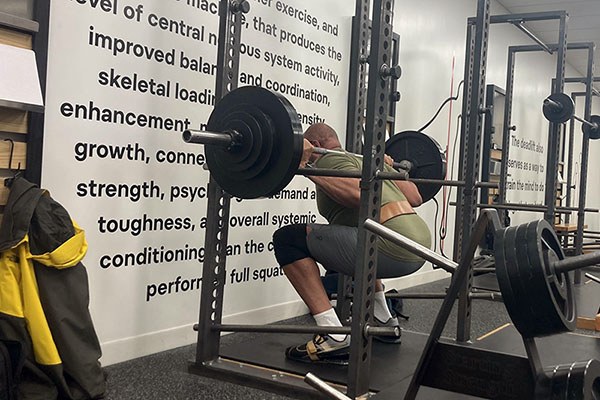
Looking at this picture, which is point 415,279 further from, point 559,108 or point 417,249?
point 417,249

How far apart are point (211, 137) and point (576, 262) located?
1.18 m

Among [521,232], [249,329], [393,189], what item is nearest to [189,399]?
[249,329]

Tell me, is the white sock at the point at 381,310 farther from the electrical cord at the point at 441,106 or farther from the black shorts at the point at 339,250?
the electrical cord at the point at 441,106

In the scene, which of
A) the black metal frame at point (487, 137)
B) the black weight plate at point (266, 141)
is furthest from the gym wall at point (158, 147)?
the black metal frame at point (487, 137)

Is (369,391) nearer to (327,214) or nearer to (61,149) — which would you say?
(327,214)

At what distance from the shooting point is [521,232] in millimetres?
1092

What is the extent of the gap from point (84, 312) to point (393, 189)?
4.19 feet

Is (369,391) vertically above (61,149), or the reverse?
(61,149)

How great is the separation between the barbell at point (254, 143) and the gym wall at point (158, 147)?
431mm

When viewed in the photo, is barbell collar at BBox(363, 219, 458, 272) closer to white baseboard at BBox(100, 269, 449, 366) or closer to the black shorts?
the black shorts

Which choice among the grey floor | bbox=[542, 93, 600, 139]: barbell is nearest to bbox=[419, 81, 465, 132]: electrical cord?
bbox=[542, 93, 600, 139]: barbell

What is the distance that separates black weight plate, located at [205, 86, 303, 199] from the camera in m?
1.86

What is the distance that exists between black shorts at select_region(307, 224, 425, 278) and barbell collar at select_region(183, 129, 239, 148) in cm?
59

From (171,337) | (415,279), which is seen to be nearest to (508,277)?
(171,337)
